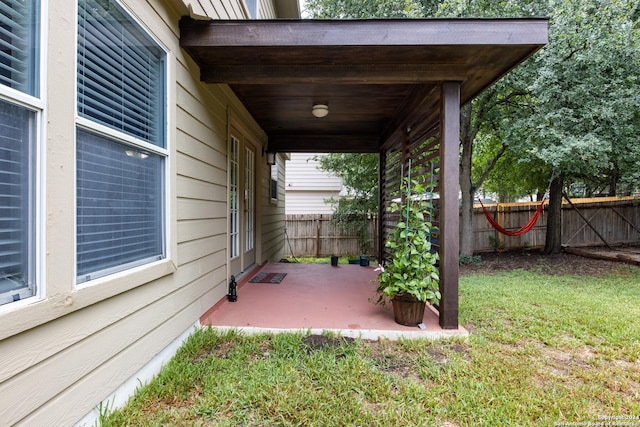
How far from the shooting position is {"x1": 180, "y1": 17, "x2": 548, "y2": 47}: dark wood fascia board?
2.31 meters

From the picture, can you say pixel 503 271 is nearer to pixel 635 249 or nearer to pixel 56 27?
pixel 635 249

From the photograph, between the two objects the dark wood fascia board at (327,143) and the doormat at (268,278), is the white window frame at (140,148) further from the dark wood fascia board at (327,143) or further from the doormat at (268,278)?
the dark wood fascia board at (327,143)

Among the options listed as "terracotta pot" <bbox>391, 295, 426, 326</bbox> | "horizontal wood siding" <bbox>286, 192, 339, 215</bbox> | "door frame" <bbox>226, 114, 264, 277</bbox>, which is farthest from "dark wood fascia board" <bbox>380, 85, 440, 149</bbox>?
"horizontal wood siding" <bbox>286, 192, 339, 215</bbox>

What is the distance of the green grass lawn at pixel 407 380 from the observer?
168 cm

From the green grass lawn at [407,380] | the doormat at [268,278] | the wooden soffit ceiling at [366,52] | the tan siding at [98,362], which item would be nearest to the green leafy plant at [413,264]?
the green grass lawn at [407,380]

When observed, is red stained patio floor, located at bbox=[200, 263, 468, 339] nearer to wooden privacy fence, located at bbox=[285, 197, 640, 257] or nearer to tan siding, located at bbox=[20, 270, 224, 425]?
tan siding, located at bbox=[20, 270, 224, 425]

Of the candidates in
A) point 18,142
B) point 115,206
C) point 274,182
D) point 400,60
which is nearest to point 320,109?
point 400,60

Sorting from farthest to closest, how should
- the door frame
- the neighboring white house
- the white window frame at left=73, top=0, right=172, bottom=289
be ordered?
the neighboring white house, the door frame, the white window frame at left=73, top=0, right=172, bottom=289

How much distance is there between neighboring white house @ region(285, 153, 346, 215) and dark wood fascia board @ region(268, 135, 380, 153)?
5204mm

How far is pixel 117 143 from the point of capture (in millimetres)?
1736

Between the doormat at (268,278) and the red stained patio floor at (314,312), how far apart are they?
121 mm

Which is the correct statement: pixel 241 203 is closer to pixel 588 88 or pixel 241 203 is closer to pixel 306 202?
pixel 588 88

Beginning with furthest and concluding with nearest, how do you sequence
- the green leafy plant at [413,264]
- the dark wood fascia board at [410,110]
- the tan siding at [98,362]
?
the dark wood fascia board at [410,110], the green leafy plant at [413,264], the tan siding at [98,362]

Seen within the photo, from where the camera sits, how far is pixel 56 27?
128 centimetres
